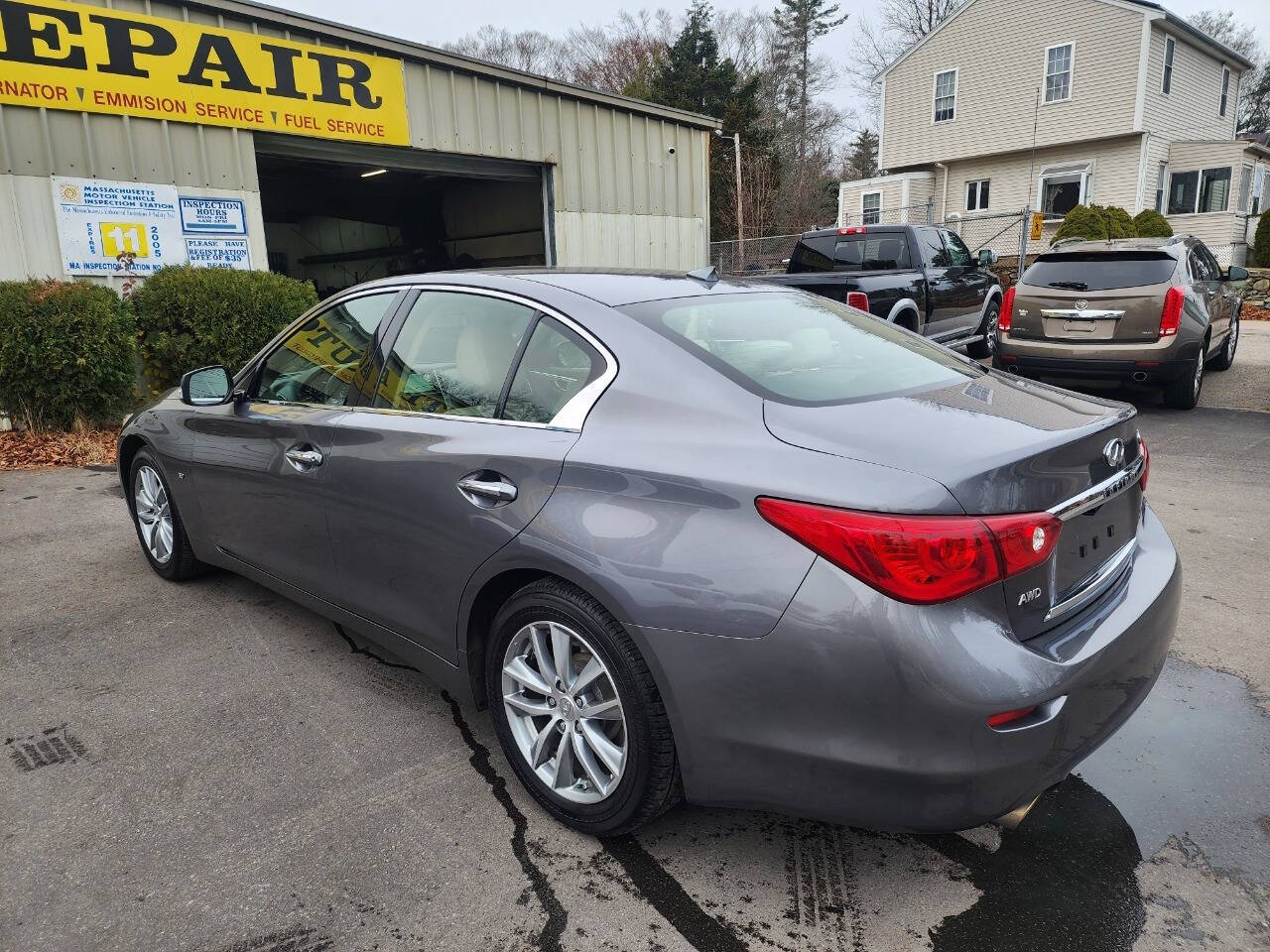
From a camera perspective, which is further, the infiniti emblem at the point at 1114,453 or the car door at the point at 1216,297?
the car door at the point at 1216,297

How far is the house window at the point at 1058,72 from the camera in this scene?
24.3m

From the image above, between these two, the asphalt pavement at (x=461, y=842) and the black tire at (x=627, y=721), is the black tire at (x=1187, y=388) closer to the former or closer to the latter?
the asphalt pavement at (x=461, y=842)

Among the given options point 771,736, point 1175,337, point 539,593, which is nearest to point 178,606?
point 539,593

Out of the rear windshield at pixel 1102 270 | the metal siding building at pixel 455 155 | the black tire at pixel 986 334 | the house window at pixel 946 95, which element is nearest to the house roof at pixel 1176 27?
the house window at pixel 946 95

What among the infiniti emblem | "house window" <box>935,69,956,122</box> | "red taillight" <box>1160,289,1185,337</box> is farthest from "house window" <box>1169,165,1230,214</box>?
the infiniti emblem

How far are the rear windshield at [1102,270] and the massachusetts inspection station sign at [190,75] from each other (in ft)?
26.5

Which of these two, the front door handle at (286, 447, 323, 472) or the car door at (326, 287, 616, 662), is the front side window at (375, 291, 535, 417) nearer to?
the car door at (326, 287, 616, 662)

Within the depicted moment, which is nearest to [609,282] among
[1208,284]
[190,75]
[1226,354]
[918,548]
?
[918,548]

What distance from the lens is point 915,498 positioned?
6.15 feet

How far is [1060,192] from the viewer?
84.2 ft

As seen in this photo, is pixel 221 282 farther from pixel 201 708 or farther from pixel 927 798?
pixel 927 798

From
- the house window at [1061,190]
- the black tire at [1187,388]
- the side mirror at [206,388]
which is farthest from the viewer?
the house window at [1061,190]

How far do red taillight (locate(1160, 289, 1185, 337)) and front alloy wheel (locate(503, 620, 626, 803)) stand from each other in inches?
313

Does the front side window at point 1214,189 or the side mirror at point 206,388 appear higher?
the front side window at point 1214,189
